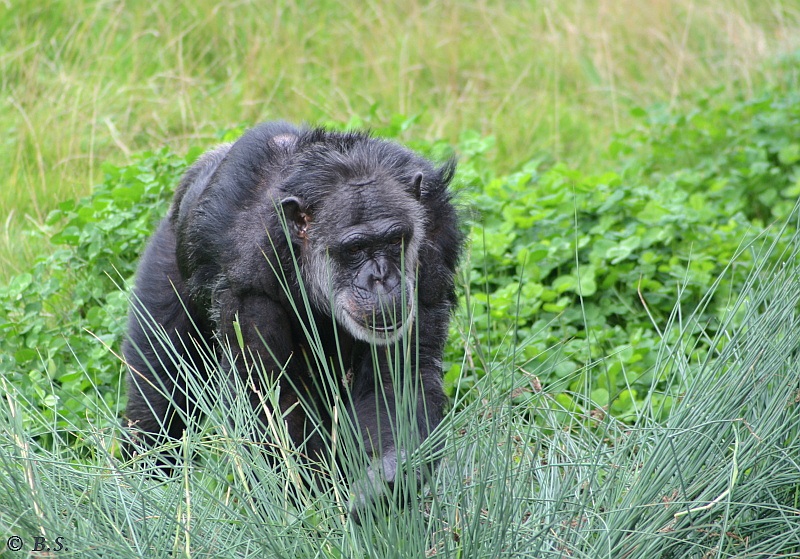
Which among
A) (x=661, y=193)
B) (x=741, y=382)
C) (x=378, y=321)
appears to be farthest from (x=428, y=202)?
(x=661, y=193)

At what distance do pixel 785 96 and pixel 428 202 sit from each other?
5.25 m

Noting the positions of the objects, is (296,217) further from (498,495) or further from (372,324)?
(498,495)

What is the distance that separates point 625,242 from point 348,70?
12.0ft

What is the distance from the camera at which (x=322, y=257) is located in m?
3.99

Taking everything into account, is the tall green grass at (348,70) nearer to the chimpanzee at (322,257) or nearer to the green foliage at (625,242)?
the green foliage at (625,242)

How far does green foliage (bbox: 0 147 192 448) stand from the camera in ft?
16.0

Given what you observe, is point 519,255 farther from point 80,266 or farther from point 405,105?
point 405,105

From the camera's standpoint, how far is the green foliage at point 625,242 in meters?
5.16

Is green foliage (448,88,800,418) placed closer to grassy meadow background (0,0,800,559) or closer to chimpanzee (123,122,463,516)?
grassy meadow background (0,0,800,559)

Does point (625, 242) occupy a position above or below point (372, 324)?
below
